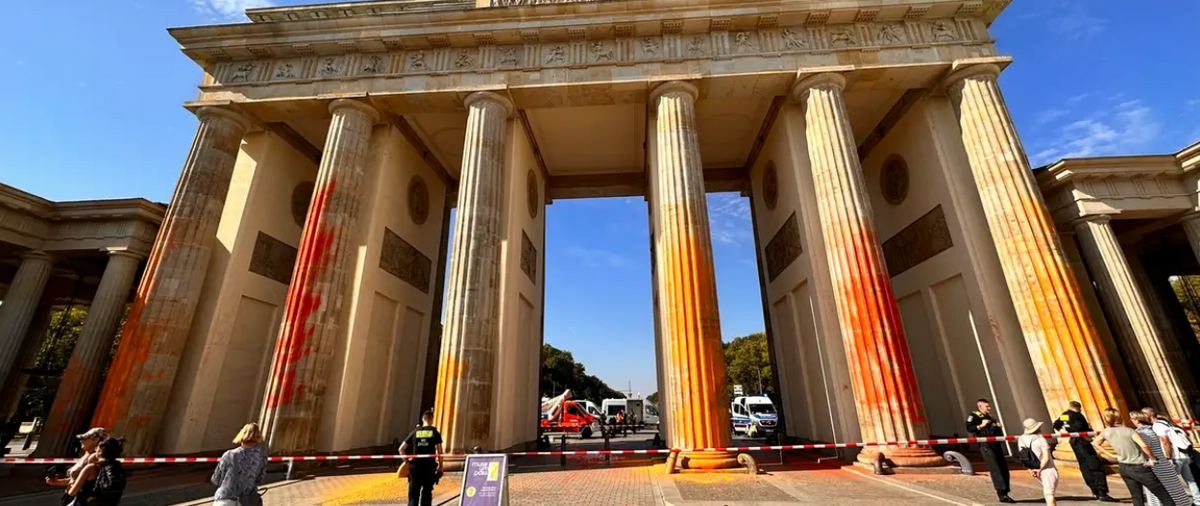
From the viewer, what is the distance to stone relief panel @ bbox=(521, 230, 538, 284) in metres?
14.5

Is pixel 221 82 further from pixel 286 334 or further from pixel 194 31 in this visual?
pixel 286 334

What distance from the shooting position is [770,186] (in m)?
16.0

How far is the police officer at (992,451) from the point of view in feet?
20.0

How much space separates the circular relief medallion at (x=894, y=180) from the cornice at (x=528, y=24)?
11.8 ft

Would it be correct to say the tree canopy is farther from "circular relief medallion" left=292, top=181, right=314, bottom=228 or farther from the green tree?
"circular relief medallion" left=292, top=181, right=314, bottom=228

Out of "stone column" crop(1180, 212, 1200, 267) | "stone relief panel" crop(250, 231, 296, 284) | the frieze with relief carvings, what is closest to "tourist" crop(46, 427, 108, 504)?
"stone relief panel" crop(250, 231, 296, 284)

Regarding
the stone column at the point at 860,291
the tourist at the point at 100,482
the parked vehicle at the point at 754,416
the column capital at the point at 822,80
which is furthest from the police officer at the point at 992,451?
the parked vehicle at the point at 754,416

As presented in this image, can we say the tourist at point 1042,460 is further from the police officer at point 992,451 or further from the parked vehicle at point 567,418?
the parked vehicle at point 567,418

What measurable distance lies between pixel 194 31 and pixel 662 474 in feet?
56.0

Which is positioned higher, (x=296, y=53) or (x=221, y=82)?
(x=296, y=53)

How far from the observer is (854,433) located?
10453mm

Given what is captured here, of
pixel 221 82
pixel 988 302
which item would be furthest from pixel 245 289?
pixel 988 302

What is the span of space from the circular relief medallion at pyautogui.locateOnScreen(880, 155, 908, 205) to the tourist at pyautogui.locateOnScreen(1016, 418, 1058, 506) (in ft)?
32.7

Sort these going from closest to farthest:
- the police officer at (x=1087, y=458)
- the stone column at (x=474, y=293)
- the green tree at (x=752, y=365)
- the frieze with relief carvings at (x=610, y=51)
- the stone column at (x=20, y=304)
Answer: the police officer at (x=1087, y=458) < the stone column at (x=474, y=293) < the frieze with relief carvings at (x=610, y=51) < the stone column at (x=20, y=304) < the green tree at (x=752, y=365)
